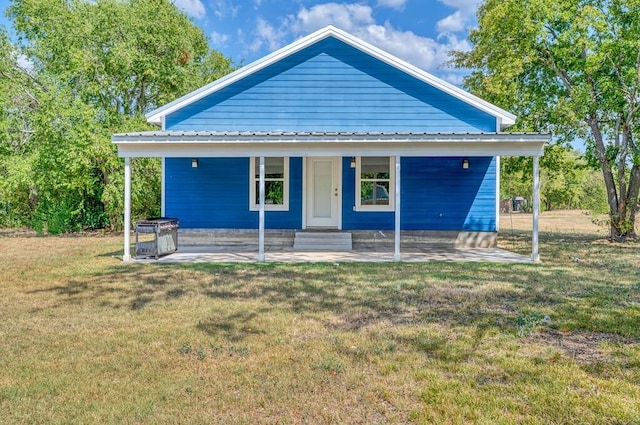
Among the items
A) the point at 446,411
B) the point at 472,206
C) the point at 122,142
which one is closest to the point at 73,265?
the point at 122,142

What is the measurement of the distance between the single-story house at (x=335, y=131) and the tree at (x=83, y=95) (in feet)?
14.5

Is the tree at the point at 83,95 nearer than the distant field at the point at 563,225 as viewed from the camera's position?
Yes

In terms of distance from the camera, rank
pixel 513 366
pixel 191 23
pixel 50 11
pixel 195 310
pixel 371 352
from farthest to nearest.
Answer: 1. pixel 191 23
2. pixel 50 11
3. pixel 195 310
4. pixel 371 352
5. pixel 513 366

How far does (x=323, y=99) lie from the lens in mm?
11836

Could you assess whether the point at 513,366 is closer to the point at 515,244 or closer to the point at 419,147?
the point at 419,147

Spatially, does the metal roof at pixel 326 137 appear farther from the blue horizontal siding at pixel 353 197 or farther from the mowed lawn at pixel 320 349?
the mowed lawn at pixel 320 349

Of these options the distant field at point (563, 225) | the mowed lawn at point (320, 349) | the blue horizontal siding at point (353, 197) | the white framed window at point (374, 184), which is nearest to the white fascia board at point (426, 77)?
the blue horizontal siding at point (353, 197)

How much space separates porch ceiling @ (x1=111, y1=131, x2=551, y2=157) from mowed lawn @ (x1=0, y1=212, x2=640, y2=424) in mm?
3021

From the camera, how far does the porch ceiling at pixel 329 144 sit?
8945 mm

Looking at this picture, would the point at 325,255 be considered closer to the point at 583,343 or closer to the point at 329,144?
the point at 329,144

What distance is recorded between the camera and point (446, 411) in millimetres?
2867

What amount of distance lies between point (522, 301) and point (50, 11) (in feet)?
61.3

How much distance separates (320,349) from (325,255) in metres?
6.09

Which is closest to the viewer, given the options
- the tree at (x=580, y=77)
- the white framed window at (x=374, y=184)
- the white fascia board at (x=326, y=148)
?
the white fascia board at (x=326, y=148)
